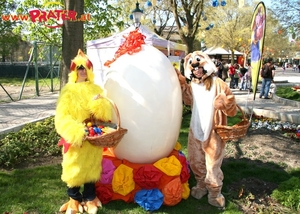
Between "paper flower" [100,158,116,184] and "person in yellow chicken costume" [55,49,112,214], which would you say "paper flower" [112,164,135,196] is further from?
"person in yellow chicken costume" [55,49,112,214]

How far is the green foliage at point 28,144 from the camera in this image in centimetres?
481

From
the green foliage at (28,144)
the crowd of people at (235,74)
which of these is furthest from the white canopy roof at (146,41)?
the crowd of people at (235,74)

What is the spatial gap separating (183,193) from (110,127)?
1.32 m

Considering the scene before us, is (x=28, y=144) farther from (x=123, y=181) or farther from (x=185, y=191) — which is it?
(x=185, y=191)

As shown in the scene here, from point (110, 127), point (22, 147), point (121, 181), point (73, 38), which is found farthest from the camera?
point (73, 38)

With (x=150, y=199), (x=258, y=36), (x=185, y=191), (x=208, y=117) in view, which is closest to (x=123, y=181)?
(x=150, y=199)

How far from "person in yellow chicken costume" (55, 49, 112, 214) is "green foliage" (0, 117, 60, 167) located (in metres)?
2.03

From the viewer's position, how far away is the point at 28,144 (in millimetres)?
5273

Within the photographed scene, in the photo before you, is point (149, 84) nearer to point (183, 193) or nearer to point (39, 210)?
point (183, 193)

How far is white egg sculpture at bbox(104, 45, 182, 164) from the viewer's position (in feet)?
11.0

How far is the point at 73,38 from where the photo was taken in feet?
20.1

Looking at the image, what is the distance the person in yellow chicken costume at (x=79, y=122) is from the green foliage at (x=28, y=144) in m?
2.03

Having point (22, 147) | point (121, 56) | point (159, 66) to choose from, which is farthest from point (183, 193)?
point (22, 147)

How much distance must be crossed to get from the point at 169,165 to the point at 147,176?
0.31m
